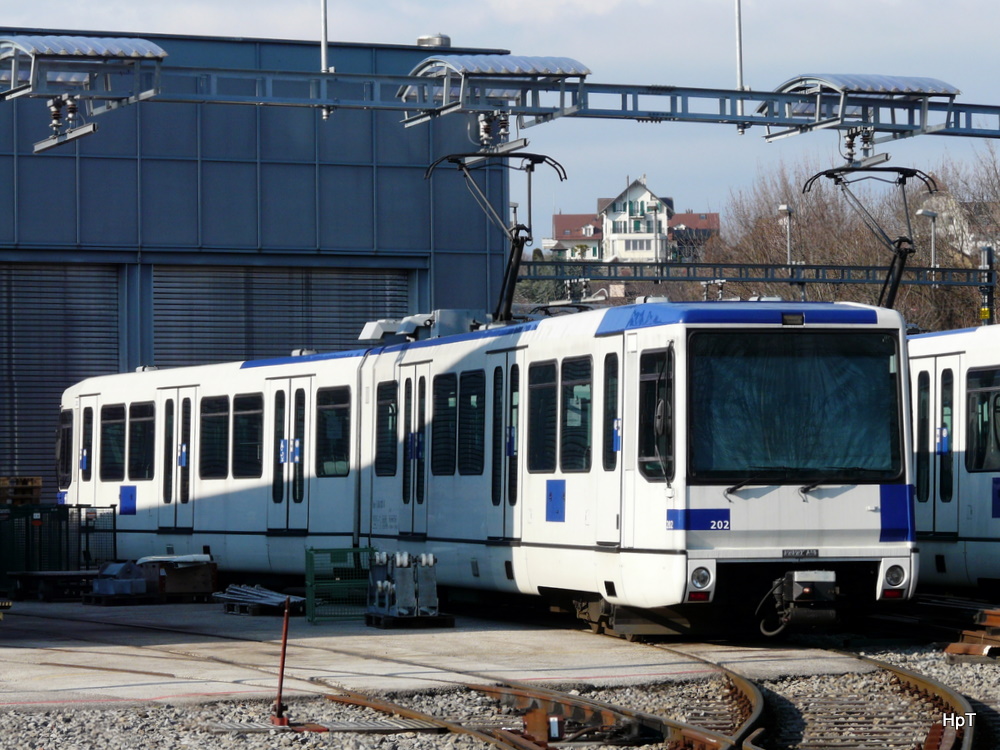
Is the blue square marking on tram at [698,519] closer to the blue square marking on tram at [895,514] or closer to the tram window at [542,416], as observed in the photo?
the blue square marking on tram at [895,514]

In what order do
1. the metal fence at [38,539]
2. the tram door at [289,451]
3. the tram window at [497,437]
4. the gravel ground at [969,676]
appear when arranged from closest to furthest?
the gravel ground at [969,676] < the tram window at [497,437] < the tram door at [289,451] < the metal fence at [38,539]

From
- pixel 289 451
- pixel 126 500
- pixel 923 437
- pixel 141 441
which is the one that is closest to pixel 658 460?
pixel 923 437

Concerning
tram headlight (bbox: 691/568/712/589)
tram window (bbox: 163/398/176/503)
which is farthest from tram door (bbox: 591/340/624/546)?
tram window (bbox: 163/398/176/503)

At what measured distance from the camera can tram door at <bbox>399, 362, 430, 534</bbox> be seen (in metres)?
18.3

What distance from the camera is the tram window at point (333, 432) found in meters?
20.1

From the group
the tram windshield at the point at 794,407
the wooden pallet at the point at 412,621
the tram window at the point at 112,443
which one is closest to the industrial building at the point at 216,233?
the tram window at the point at 112,443

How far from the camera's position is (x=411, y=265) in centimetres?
3506

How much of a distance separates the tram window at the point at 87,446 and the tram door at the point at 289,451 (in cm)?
496

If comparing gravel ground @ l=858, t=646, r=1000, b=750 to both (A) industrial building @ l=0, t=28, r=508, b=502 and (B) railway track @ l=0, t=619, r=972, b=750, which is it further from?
(A) industrial building @ l=0, t=28, r=508, b=502

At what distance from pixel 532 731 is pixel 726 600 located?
4.27 m

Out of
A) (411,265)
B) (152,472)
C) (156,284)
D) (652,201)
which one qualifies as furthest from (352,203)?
(652,201)

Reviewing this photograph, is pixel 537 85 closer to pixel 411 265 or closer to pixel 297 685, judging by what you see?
pixel 297 685

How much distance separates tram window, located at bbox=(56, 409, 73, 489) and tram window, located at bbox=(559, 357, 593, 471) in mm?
12685

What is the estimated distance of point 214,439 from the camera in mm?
22750
